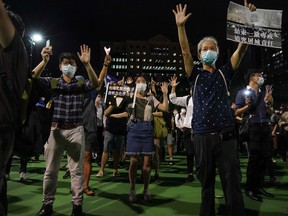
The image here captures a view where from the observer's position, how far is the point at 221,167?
12.0 ft

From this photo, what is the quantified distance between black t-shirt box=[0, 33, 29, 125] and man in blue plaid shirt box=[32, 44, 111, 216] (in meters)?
2.55

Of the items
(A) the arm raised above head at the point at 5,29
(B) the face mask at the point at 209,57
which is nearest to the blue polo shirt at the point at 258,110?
(B) the face mask at the point at 209,57

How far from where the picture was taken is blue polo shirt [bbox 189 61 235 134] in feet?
12.1

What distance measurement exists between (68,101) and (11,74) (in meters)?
2.81

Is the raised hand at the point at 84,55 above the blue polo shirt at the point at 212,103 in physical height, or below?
above

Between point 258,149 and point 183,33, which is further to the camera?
point 258,149

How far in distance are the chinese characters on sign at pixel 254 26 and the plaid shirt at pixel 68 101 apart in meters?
2.24

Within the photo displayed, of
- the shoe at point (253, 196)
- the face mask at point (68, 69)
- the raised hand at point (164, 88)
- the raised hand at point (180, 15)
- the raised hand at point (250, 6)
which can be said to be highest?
the raised hand at point (250, 6)

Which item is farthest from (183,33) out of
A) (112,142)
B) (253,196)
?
(112,142)

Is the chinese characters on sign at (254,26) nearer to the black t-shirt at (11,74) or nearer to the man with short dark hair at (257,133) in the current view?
the man with short dark hair at (257,133)

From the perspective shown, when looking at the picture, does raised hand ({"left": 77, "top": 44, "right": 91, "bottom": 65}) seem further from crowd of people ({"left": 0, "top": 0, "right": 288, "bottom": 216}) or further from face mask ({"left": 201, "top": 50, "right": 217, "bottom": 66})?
face mask ({"left": 201, "top": 50, "right": 217, "bottom": 66})

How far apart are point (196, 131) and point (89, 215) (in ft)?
7.25

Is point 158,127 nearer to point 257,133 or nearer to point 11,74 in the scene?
point 257,133

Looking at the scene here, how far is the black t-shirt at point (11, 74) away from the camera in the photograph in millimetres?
2125
